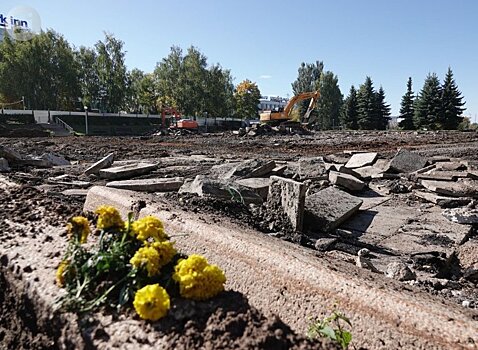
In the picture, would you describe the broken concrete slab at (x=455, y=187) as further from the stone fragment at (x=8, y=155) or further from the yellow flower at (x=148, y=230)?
the stone fragment at (x=8, y=155)

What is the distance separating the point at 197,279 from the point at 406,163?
7.43 metres

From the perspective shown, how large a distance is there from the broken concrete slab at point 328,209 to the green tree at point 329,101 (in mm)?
54320

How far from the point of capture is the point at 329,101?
58.2 meters

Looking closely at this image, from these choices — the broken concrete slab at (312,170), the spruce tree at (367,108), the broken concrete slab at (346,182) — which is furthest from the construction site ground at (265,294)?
the spruce tree at (367,108)

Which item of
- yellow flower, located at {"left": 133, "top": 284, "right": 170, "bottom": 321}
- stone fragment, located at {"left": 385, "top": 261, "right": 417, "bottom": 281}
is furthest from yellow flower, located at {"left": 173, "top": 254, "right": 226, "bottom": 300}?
stone fragment, located at {"left": 385, "top": 261, "right": 417, "bottom": 281}

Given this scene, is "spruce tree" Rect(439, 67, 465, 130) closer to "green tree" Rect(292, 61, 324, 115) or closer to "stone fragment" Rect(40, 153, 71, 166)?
"green tree" Rect(292, 61, 324, 115)

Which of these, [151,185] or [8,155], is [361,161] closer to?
[151,185]

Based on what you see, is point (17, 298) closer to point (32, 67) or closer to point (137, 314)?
point (137, 314)

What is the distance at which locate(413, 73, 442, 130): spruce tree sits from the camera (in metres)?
39.7

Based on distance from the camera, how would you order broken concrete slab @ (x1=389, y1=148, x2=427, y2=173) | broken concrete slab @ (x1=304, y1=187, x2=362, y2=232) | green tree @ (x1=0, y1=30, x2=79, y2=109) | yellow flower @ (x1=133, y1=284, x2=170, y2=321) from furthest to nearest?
1. green tree @ (x1=0, y1=30, x2=79, y2=109)
2. broken concrete slab @ (x1=389, y1=148, x2=427, y2=173)
3. broken concrete slab @ (x1=304, y1=187, x2=362, y2=232)
4. yellow flower @ (x1=133, y1=284, x2=170, y2=321)

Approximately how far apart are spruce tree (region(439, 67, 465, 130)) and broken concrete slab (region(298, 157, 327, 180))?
37733mm

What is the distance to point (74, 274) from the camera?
182 cm

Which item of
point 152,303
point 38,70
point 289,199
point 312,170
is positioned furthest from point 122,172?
point 38,70

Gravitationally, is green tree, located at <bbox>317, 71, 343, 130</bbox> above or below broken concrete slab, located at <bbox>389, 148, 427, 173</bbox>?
above
